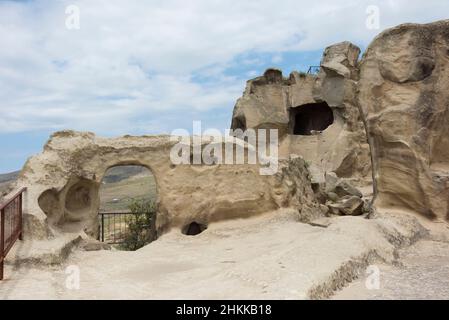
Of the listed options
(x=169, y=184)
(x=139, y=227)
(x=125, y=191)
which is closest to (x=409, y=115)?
(x=169, y=184)

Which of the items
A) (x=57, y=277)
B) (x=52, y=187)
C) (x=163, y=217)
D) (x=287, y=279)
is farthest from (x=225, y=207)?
(x=287, y=279)

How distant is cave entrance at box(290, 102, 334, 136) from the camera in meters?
25.7

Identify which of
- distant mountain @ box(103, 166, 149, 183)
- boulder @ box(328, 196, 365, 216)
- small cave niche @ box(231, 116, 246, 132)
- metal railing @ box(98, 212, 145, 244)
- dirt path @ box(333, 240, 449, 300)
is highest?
small cave niche @ box(231, 116, 246, 132)

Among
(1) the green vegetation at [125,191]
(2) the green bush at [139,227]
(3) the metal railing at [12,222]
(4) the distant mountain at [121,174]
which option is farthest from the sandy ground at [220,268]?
(4) the distant mountain at [121,174]

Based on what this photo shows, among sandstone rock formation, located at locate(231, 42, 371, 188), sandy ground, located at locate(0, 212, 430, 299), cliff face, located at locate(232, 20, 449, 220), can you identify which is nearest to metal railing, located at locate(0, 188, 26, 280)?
sandy ground, located at locate(0, 212, 430, 299)

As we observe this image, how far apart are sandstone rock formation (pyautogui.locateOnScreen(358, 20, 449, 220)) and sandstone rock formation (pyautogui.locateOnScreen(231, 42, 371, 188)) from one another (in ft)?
33.9

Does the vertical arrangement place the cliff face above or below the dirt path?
above

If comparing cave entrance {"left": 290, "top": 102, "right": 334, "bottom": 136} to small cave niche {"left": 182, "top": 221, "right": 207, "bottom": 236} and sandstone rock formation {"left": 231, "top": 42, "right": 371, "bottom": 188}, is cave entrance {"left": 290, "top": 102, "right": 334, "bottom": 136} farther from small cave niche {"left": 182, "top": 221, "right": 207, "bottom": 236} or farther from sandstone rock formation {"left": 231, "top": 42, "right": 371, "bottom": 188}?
small cave niche {"left": 182, "top": 221, "right": 207, "bottom": 236}

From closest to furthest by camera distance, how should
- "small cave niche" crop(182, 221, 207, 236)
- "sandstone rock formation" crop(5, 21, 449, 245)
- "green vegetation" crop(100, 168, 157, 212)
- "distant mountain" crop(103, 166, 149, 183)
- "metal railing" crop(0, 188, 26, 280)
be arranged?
1. "metal railing" crop(0, 188, 26, 280)
2. "sandstone rock formation" crop(5, 21, 449, 245)
3. "small cave niche" crop(182, 221, 207, 236)
4. "green vegetation" crop(100, 168, 157, 212)
5. "distant mountain" crop(103, 166, 149, 183)

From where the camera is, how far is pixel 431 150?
34.9 feet

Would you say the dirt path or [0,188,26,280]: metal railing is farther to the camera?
[0,188,26,280]: metal railing

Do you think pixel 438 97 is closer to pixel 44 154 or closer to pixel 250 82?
pixel 44 154

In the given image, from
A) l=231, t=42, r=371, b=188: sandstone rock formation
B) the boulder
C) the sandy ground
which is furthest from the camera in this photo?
l=231, t=42, r=371, b=188: sandstone rock formation

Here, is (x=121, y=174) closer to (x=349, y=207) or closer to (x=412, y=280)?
(x=349, y=207)
